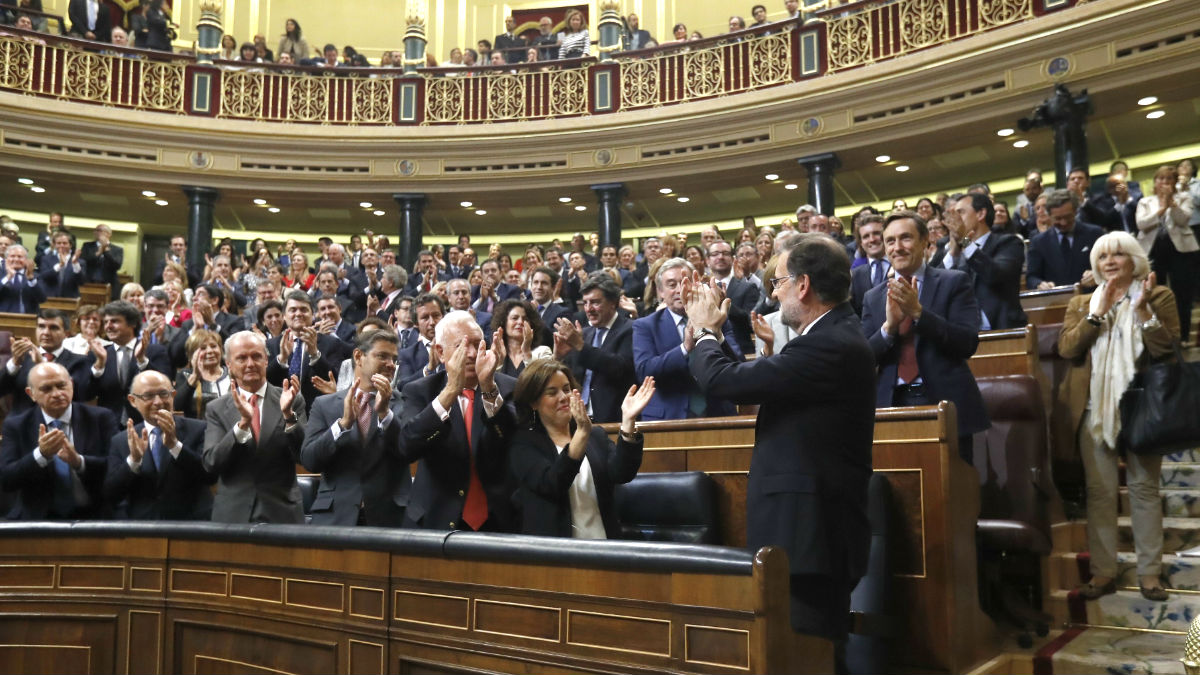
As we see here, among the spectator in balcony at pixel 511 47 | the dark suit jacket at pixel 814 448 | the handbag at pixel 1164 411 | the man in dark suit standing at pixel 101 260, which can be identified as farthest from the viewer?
the spectator in balcony at pixel 511 47

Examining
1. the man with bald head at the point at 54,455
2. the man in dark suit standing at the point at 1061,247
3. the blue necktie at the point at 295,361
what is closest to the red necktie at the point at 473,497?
the man with bald head at the point at 54,455

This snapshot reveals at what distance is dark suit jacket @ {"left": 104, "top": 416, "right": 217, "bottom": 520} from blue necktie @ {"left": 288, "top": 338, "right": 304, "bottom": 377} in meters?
1.33

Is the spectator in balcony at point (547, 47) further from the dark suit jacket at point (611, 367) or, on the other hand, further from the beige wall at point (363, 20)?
the dark suit jacket at point (611, 367)

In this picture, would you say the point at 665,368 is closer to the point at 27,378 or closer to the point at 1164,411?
the point at 1164,411

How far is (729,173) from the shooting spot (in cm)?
1050

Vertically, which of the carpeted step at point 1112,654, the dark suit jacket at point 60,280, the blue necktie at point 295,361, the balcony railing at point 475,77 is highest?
the balcony railing at point 475,77

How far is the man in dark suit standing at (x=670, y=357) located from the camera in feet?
12.0

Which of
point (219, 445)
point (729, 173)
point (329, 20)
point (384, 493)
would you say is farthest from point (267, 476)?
point (329, 20)

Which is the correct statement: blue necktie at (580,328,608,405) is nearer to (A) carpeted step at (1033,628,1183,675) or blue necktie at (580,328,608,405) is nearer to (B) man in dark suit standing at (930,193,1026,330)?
(B) man in dark suit standing at (930,193,1026,330)

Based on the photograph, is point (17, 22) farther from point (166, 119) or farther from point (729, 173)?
point (729, 173)

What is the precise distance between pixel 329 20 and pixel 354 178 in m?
4.09

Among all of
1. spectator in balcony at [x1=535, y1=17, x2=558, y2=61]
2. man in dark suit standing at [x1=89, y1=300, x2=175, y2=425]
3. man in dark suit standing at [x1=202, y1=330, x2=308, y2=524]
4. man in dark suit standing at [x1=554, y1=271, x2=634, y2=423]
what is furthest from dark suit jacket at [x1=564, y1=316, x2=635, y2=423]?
spectator in balcony at [x1=535, y1=17, x2=558, y2=61]

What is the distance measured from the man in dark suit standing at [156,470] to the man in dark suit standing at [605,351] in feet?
4.59

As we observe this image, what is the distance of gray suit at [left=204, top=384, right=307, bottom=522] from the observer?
3.18 meters
